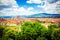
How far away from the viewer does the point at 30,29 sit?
9.18 feet

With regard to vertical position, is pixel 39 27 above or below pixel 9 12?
below

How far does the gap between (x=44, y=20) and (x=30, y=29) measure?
0.90 feet

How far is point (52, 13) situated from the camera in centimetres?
290

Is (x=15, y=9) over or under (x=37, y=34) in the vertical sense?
over

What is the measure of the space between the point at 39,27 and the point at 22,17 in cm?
31

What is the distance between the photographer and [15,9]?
2.90 meters

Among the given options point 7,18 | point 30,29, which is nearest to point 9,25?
point 7,18

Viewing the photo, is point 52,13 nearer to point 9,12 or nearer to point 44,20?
point 44,20

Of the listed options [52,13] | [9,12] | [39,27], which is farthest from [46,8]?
[9,12]

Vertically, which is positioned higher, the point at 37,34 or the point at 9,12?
the point at 9,12

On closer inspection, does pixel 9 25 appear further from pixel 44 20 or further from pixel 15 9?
pixel 44 20

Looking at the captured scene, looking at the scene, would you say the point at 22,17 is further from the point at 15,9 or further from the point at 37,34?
the point at 37,34

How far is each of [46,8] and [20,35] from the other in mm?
582

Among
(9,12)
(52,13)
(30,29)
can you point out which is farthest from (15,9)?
(52,13)
